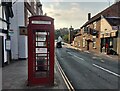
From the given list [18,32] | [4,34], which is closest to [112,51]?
[18,32]

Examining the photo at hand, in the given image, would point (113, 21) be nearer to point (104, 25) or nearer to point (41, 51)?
point (104, 25)

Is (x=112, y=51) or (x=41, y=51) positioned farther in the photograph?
(x=112, y=51)

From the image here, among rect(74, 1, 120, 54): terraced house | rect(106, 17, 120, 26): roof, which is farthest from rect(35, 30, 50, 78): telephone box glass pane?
rect(106, 17, 120, 26): roof

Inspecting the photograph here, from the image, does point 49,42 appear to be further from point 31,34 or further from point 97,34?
point 97,34

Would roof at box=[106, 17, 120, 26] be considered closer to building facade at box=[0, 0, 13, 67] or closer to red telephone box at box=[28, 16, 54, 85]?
building facade at box=[0, 0, 13, 67]

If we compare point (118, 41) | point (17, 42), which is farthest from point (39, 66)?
point (118, 41)

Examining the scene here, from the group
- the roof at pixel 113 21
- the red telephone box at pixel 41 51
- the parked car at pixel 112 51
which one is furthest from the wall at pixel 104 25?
the red telephone box at pixel 41 51

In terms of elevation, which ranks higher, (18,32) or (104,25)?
(104,25)

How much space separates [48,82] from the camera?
35.3ft

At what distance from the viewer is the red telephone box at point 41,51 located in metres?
10.6

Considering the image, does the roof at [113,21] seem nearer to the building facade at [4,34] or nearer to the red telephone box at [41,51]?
the building facade at [4,34]

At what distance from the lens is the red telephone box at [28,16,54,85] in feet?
34.6

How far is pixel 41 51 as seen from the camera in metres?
10.7

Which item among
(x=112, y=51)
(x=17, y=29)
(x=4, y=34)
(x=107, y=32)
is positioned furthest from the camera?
(x=107, y=32)
